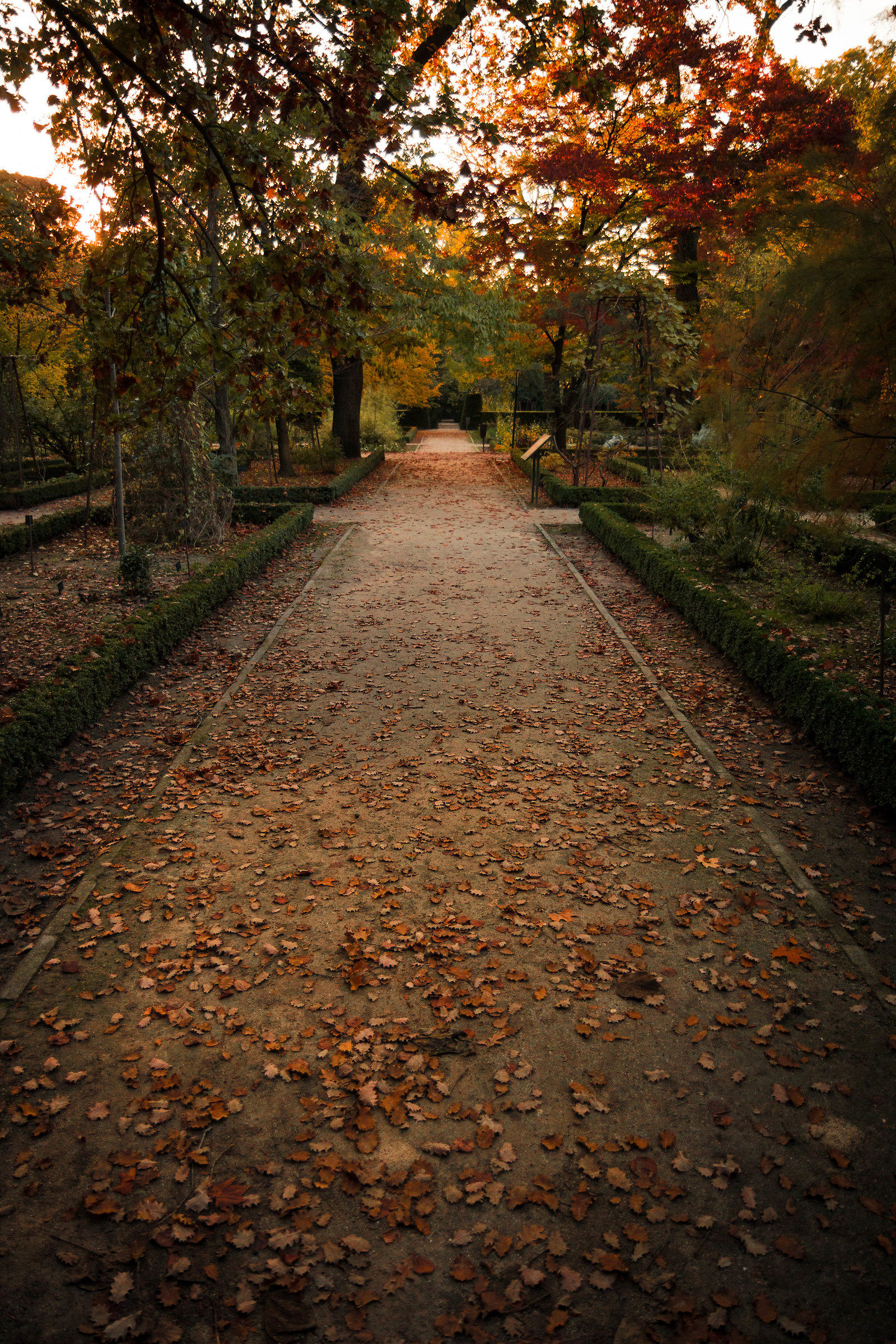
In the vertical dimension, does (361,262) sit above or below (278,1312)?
above

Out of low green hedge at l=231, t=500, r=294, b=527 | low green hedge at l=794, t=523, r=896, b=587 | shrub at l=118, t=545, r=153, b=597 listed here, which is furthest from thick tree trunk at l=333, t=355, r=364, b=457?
low green hedge at l=794, t=523, r=896, b=587

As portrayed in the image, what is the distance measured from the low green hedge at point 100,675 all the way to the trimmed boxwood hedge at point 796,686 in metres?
5.58

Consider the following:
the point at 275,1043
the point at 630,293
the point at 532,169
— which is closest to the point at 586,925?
the point at 275,1043

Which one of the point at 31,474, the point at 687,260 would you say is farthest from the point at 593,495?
the point at 31,474

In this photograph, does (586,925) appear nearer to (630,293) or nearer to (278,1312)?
(278,1312)

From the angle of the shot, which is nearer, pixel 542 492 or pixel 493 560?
pixel 493 560

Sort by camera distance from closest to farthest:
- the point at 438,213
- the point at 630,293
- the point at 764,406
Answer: the point at 438,213
the point at 764,406
the point at 630,293

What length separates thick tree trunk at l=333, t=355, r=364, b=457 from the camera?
871 inches

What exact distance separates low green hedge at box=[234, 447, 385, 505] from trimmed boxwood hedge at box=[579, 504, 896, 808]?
853 centimetres

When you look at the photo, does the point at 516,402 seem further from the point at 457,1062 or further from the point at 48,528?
the point at 457,1062

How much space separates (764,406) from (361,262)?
261 inches

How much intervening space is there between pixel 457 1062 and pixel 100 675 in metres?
4.56

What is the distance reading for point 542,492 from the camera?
65.2ft

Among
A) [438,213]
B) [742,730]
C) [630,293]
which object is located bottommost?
[742,730]
